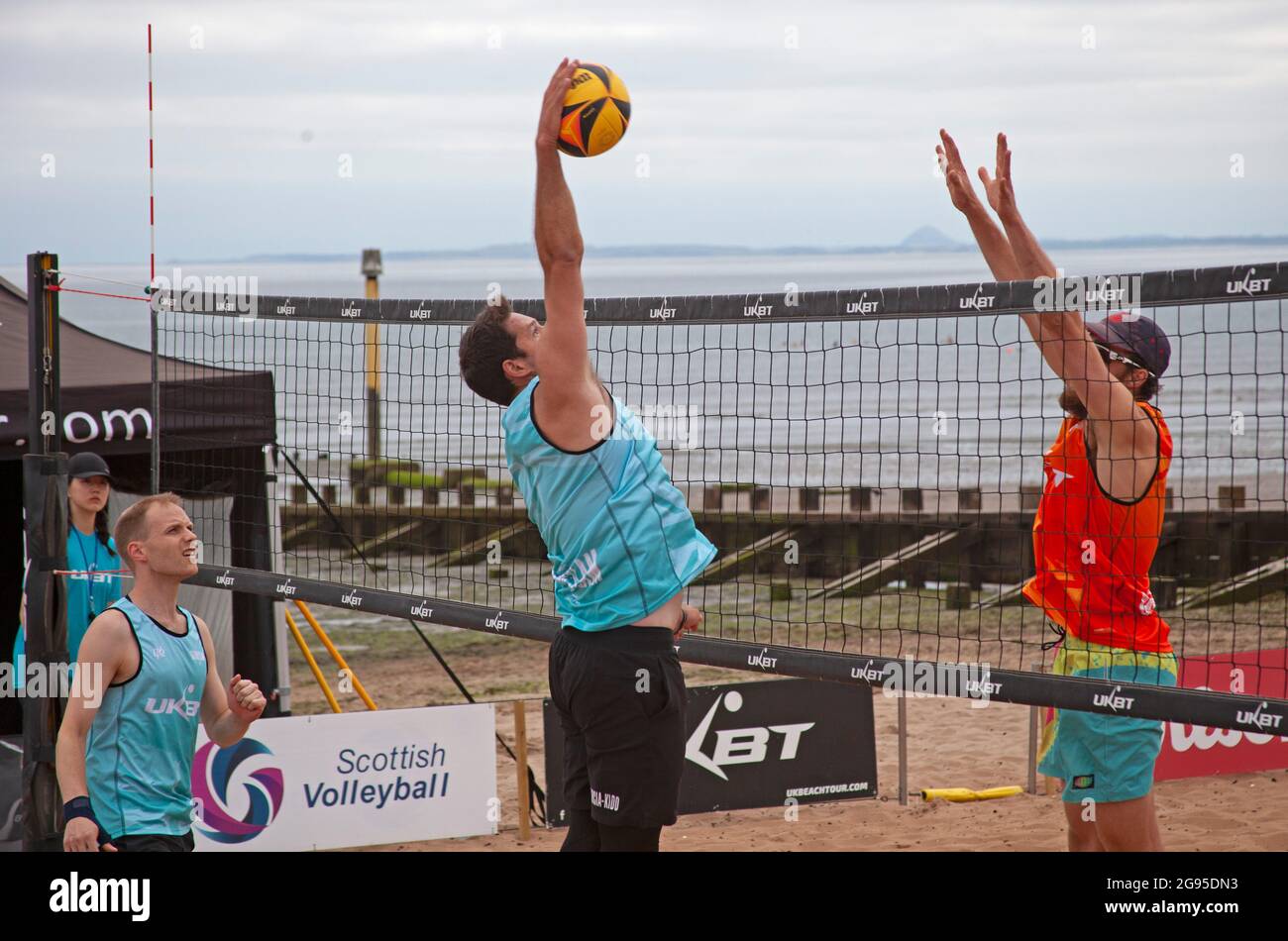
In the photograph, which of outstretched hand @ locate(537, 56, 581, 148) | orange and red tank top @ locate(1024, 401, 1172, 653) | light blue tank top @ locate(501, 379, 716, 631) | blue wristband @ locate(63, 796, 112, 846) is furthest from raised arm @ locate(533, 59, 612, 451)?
blue wristband @ locate(63, 796, 112, 846)

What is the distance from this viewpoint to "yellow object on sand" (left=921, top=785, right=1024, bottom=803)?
300 inches

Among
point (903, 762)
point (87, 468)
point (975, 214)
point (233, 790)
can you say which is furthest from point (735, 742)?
point (975, 214)

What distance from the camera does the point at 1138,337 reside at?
12.5 ft

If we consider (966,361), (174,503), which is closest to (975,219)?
(174,503)

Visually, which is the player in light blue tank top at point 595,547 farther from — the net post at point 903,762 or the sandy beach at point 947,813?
the net post at point 903,762

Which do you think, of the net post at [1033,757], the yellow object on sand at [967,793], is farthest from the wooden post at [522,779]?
the net post at [1033,757]

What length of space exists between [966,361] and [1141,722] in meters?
64.9

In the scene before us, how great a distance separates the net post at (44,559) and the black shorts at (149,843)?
1.42 m

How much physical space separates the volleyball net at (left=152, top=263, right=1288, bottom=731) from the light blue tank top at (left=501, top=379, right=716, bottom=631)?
848 mm

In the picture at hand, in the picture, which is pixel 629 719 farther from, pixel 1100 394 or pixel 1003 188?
pixel 1003 188

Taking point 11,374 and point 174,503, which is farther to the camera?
point 11,374

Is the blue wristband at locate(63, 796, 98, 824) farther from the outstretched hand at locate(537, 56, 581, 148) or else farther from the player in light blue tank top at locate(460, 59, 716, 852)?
the outstretched hand at locate(537, 56, 581, 148)

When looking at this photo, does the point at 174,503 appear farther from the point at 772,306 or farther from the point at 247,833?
the point at 247,833

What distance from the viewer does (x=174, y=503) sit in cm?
405
